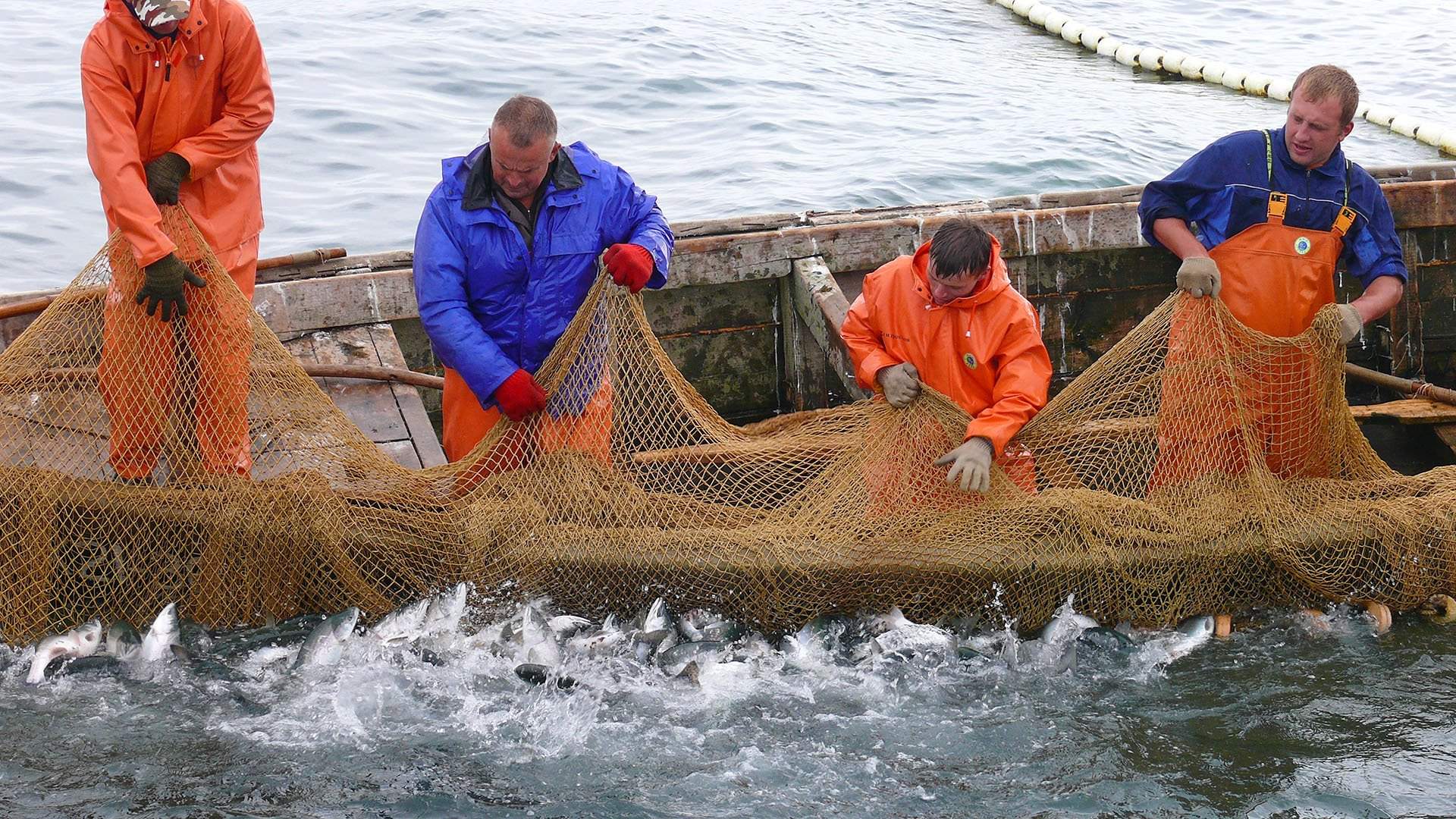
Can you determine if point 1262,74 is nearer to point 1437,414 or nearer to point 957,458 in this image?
point 1437,414

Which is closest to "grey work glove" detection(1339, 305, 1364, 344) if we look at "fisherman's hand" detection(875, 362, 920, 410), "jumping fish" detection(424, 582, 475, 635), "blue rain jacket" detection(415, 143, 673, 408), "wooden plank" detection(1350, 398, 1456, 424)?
"wooden plank" detection(1350, 398, 1456, 424)

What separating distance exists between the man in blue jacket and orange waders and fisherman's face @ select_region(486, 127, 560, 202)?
269 centimetres

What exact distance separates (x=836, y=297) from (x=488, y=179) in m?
2.15

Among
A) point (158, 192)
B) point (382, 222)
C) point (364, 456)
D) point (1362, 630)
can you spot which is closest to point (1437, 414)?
point (1362, 630)

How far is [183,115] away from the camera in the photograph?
5.39 metres

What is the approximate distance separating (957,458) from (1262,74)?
1904 centimetres

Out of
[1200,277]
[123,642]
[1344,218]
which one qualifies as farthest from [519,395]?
[1344,218]

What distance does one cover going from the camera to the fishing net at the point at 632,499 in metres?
5.12

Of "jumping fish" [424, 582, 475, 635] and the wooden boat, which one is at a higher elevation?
the wooden boat

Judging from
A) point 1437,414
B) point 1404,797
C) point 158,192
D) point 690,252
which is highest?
point 158,192

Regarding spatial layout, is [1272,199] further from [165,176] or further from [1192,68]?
[1192,68]

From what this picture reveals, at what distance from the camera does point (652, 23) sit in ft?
73.4

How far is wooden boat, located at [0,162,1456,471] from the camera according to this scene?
6.92 m

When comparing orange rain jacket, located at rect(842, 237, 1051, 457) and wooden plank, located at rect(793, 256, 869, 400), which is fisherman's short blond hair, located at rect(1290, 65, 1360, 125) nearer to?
orange rain jacket, located at rect(842, 237, 1051, 457)
